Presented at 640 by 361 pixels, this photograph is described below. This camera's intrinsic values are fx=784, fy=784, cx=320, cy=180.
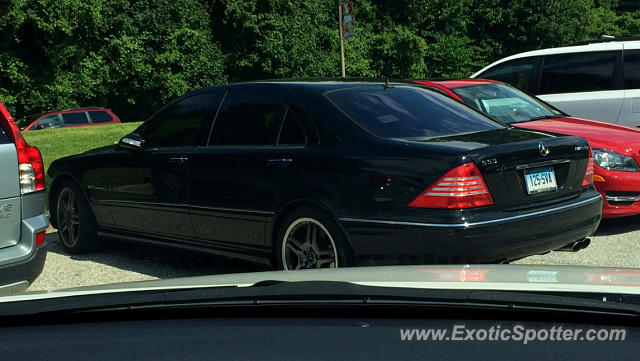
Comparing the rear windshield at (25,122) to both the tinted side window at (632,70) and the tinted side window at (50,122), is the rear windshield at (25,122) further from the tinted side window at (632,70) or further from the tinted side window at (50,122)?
the tinted side window at (632,70)

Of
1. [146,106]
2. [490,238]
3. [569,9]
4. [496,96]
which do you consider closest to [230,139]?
[490,238]

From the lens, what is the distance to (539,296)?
1635mm

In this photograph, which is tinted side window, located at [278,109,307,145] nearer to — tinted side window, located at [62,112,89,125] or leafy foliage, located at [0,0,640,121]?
tinted side window, located at [62,112,89,125]

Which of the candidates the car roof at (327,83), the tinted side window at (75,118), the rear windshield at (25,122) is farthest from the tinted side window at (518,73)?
the rear windshield at (25,122)

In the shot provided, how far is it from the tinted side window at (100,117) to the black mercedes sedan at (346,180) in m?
18.4

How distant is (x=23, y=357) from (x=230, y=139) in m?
4.38

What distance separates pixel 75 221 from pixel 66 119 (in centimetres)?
1757

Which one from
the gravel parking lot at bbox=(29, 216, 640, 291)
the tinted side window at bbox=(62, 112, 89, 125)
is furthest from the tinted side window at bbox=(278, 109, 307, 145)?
the tinted side window at bbox=(62, 112, 89, 125)

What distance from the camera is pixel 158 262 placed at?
6910 mm

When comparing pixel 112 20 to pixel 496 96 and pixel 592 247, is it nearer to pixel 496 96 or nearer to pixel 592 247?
pixel 496 96

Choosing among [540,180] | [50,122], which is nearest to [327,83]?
[540,180]

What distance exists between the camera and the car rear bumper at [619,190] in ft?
24.1

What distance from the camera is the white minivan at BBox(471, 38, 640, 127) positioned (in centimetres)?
1070

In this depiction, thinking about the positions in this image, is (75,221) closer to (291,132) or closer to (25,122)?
(291,132)
